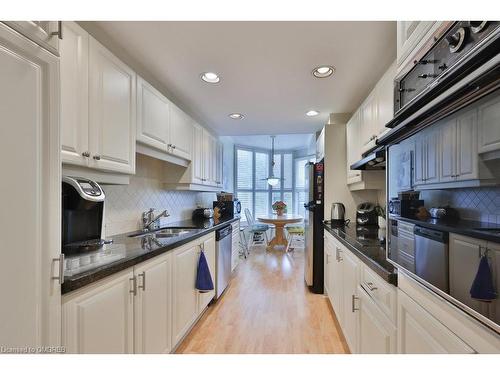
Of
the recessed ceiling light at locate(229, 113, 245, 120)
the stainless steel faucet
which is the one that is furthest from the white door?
the recessed ceiling light at locate(229, 113, 245, 120)

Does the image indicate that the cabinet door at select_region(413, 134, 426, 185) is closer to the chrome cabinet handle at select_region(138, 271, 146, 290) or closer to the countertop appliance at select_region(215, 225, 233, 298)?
the chrome cabinet handle at select_region(138, 271, 146, 290)

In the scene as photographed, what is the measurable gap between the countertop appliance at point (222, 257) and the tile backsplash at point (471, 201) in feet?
7.29

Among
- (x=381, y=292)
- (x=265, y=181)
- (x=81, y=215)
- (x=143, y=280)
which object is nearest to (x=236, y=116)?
(x=81, y=215)

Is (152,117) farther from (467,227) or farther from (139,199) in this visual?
(467,227)

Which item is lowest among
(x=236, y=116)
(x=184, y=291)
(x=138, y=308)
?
(x=184, y=291)

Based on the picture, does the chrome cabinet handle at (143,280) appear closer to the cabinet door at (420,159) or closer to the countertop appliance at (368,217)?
the cabinet door at (420,159)

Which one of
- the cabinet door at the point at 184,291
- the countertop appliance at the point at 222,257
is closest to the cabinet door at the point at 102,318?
the cabinet door at the point at 184,291

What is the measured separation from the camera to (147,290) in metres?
1.41

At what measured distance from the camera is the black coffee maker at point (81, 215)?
47.3 inches

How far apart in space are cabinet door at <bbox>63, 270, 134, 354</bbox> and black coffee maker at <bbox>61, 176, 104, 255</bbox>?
0.34 meters

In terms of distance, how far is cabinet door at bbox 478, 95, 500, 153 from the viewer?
1.75 feet

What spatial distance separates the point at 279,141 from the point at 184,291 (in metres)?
4.52

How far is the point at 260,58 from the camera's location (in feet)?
6.02
